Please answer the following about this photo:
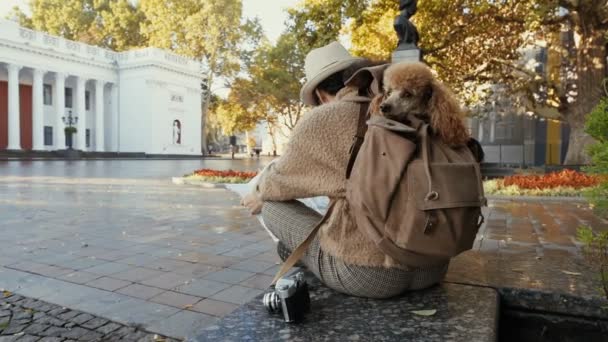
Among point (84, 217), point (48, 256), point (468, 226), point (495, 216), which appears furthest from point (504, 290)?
point (84, 217)

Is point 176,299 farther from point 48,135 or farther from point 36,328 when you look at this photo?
point 48,135

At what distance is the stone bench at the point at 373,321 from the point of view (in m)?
1.74

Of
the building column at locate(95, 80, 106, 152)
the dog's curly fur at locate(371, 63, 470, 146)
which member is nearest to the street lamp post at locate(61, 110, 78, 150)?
the building column at locate(95, 80, 106, 152)

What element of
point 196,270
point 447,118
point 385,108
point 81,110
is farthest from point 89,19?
point 447,118

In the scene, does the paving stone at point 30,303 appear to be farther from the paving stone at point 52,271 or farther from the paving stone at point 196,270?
the paving stone at point 196,270

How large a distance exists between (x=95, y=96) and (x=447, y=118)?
4727 cm

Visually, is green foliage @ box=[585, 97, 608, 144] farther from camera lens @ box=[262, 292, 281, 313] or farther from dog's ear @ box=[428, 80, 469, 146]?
camera lens @ box=[262, 292, 281, 313]

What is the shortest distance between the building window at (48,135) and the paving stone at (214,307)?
42732 mm

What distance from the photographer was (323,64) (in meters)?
2.36

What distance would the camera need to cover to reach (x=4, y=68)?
120 ft

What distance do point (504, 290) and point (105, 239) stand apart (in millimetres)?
4284

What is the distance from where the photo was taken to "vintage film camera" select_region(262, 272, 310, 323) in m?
1.85

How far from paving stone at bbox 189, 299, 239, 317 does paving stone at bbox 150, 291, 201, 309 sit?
64 mm

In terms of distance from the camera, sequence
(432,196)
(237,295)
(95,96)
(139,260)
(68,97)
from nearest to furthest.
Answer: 1. (432,196)
2. (237,295)
3. (139,260)
4. (68,97)
5. (95,96)
